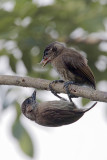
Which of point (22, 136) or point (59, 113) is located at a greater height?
point (22, 136)

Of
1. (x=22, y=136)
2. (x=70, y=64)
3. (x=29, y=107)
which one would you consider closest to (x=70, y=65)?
(x=70, y=64)

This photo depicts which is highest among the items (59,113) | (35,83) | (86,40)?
(86,40)

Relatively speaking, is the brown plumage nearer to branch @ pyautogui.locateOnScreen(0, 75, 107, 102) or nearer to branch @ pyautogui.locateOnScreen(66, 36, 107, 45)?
branch @ pyautogui.locateOnScreen(0, 75, 107, 102)

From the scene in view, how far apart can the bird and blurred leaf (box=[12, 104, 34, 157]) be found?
0.54 m

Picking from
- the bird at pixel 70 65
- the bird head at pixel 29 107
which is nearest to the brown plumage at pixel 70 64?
the bird at pixel 70 65

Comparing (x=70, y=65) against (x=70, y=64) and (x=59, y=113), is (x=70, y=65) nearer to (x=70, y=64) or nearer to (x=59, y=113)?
(x=70, y=64)

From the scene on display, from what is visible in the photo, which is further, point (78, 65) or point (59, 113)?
point (78, 65)

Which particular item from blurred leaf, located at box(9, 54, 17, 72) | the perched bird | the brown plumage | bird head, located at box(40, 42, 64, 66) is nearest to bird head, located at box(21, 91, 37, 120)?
the perched bird

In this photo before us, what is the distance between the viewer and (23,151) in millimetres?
4547

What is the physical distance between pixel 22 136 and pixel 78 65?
879mm

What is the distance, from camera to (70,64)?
4086mm

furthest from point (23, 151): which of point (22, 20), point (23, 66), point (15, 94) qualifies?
point (22, 20)

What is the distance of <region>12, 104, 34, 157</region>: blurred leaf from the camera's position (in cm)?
438

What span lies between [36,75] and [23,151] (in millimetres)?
876
